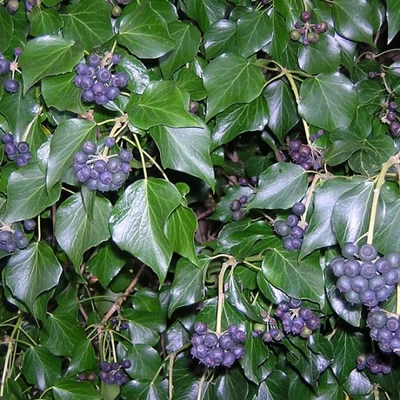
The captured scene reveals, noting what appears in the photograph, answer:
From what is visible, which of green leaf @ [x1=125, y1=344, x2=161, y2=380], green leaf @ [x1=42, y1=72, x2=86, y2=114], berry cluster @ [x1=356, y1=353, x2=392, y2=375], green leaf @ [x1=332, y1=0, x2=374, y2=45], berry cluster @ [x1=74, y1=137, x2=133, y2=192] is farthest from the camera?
green leaf @ [x1=125, y1=344, x2=161, y2=380]

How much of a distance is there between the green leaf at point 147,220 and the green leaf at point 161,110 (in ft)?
0.35

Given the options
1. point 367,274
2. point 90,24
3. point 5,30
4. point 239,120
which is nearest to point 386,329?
point 367,274

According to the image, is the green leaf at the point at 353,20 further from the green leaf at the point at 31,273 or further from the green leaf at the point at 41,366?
the green leaf at the point at 41,366

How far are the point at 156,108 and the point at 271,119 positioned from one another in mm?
420

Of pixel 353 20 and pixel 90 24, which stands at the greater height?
pixel 90 24

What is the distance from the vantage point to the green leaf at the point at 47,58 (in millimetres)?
1031

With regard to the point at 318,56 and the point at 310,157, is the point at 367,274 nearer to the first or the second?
the point at 310,157

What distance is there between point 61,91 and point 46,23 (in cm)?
17

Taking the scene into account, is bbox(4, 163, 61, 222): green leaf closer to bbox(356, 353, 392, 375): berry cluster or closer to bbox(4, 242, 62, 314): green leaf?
bbox(4, 242, 62, 314): green leaf

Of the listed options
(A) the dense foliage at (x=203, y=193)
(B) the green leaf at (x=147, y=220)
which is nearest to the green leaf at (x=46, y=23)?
(A) the dense foliage at (x=203, y=193)

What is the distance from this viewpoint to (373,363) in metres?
1.40

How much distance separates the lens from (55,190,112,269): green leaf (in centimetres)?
110

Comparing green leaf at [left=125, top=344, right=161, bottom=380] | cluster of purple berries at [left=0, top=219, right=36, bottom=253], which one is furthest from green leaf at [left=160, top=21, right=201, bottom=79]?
green leaf at [left=125, top=344, right=161, bottom=380]

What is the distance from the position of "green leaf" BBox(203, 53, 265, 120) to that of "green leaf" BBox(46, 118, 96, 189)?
29cm
